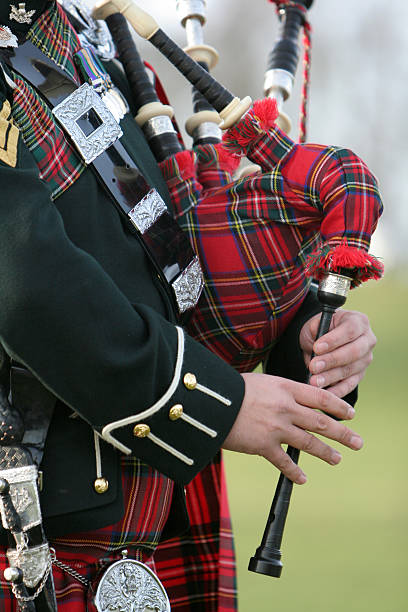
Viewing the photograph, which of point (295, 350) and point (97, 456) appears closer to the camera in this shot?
point (97, 456)

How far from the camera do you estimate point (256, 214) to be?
155 cm

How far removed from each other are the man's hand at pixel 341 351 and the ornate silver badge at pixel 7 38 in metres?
0.69

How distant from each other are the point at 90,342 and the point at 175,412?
165 mm

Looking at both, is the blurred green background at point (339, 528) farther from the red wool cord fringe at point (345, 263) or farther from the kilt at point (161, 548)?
the red wool cord fringe at point (345, 263)

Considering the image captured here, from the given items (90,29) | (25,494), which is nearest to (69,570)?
(25,494)

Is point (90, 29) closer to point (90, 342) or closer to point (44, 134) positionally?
point (44, 134)

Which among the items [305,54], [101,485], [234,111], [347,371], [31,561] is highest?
[305,54]

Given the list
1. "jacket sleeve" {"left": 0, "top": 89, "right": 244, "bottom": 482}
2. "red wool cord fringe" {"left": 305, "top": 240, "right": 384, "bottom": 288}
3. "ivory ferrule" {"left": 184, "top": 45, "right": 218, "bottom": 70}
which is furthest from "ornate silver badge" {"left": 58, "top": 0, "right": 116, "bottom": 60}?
"red wool cord fringe" {"left": 305, "top": 240, "right": 384, "bottom": 288}

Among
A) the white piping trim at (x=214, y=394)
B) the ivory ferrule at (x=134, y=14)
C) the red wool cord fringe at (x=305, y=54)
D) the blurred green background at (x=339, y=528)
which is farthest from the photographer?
the blurred green background at (x=339, y=528)

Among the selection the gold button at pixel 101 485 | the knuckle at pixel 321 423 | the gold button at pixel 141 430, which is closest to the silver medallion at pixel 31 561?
the gold button at pixel 101 485

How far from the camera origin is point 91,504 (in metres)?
1.30

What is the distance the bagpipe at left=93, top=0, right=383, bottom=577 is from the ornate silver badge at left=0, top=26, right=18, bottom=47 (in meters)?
0.35

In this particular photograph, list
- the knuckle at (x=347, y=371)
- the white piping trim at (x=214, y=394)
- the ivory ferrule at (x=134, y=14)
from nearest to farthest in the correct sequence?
the white piping trim at (x=214, y=394) → the knuckle at (x=347, y=371) → the ivory ferrule at (x=134, y=14)

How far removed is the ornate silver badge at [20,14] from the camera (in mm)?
1389
